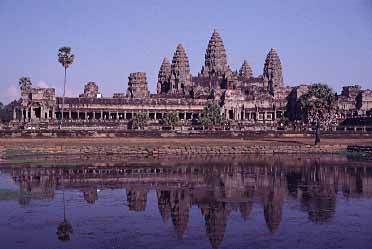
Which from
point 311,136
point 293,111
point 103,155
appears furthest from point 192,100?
point 103,155

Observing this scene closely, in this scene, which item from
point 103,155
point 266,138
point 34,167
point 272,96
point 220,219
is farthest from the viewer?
point 272,96

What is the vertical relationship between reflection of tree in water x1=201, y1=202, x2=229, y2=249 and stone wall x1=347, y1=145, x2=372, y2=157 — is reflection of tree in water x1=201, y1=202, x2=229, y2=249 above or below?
below

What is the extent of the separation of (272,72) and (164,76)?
100 feet

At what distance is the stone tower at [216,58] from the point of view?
15525cm

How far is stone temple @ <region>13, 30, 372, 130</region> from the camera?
11525 centimetres

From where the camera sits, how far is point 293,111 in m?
130

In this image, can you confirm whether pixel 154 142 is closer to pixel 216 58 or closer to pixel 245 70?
pixel 216 58

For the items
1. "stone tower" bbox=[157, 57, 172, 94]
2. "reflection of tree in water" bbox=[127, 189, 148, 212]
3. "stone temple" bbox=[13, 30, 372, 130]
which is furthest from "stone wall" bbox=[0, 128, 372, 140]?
"stone tower" bbox=[157, 57, 172, 94]

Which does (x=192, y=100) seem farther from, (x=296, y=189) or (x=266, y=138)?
(x=296, y=189)

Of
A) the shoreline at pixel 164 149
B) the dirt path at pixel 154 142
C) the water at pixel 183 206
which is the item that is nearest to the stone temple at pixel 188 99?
the dirt path at pixel 154 142

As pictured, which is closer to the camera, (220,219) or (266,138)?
(220,219)

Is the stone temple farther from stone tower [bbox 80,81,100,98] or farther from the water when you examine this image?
the water

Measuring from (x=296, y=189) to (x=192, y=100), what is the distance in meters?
103

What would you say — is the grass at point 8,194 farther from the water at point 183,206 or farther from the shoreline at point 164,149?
the shoreline at point 164,149
